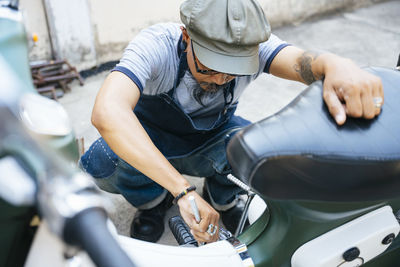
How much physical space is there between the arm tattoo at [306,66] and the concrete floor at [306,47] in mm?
865

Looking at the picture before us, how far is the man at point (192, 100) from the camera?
1118 mm

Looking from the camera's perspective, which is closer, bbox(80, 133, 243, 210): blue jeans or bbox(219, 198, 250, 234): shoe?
bbox(80, 133, 243, 210): blue jeans

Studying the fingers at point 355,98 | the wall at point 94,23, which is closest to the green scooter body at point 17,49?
the fingers at point 355,98

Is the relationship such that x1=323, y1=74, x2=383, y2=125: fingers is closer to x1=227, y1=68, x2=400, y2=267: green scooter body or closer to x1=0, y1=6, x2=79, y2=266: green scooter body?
x1=227, y1=68, x2=400, y2=267: green scooter body

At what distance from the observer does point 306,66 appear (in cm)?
137

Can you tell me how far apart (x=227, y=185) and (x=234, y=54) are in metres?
0.66

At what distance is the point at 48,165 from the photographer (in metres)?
0.43

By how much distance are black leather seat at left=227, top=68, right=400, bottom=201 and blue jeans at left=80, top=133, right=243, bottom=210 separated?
2.44 feet

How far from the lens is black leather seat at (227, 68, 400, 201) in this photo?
82cm

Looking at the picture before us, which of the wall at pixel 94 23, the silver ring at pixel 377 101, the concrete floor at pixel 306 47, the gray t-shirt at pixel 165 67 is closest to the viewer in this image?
the silver ring at pixel 377 101

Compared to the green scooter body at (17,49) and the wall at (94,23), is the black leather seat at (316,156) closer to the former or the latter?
the green scooter body at (17,49)

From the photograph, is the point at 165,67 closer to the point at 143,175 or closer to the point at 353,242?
the point at 143,175

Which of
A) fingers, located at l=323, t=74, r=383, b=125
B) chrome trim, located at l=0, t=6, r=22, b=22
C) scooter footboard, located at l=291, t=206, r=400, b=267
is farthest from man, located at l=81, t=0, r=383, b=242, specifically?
chrome trim, located at l=0, t=6, r=22, b=22

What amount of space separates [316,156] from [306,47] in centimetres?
290
